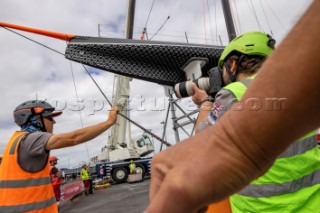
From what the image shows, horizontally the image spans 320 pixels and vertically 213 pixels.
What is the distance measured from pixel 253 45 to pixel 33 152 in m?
2.01

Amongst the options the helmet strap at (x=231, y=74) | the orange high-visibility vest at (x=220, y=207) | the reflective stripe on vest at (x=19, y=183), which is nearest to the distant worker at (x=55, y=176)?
the reflective stripe on vest at (x=19, y=183)

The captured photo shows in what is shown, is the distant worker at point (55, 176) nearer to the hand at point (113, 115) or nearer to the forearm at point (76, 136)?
the hand at point (113, 115)

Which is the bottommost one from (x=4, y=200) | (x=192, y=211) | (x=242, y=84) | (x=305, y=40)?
(x=4, y=200)

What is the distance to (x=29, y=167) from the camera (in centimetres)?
233

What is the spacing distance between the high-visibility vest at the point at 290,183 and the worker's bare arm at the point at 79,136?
179cm

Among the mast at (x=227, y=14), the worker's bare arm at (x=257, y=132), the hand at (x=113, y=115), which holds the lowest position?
the worker's bare arm at (x=257, y=132)

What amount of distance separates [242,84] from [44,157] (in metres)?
1.96

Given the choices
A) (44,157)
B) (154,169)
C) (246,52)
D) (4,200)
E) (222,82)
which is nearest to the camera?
(154,169)

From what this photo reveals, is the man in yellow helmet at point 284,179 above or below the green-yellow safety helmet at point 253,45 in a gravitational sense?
below

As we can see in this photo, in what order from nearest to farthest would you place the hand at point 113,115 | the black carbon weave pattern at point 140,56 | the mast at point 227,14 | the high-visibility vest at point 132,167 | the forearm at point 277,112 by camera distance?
the forearm at point 277,112
the black carbon weave pattern at point 140,56
the hand at point 113,115
the mast at point 227,14
the high-visibility vest at point 132,167

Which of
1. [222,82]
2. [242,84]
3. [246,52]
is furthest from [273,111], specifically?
[222,82]

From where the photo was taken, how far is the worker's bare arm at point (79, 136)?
7.84ft

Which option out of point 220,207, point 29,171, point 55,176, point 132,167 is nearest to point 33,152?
point 29,171

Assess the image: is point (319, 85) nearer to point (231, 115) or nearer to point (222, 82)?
point (231, 115)
